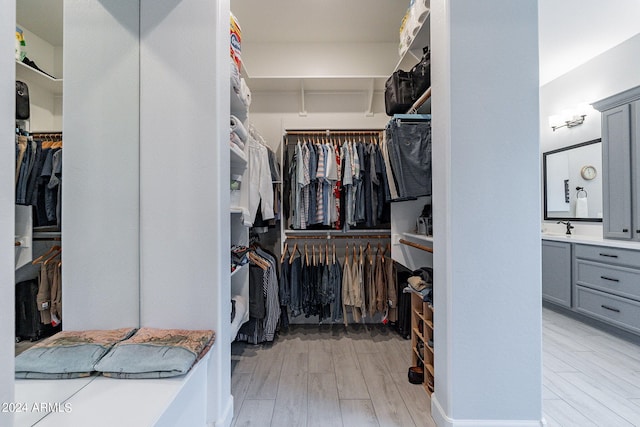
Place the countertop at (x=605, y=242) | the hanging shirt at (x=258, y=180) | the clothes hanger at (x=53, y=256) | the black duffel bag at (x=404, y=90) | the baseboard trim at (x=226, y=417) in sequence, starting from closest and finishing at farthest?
1. the clothes hanger at (x=53, y=256)
2. the baseboard trim at (x=226, y=417)
3. the black duffel bag at (x=404, y=90)
4. the hanging shirt at (x=258, y=180)
5. the countertop at (x=605, y=242)

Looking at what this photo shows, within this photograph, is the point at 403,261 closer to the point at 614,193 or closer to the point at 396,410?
the point at 396,410

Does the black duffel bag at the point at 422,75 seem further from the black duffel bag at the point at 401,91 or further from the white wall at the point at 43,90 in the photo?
the white wall at the point at 43,90

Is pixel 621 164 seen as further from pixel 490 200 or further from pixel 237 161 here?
pixel 237 161

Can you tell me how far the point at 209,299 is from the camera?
137cm

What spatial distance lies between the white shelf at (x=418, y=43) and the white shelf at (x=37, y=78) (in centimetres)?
193

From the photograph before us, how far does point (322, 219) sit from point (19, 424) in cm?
214

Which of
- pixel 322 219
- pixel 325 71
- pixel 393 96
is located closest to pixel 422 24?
pixel 393 96

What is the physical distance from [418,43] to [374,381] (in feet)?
8.02

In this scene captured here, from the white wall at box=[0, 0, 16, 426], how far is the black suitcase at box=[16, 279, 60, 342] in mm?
142

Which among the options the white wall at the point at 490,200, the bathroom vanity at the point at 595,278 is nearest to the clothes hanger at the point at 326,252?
the white wall at the point at 490,200

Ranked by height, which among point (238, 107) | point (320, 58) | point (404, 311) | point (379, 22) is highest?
point (379, 22)

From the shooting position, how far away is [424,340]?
1.81 metres

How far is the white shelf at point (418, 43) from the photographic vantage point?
1.90 m

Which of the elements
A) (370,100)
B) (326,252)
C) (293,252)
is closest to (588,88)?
(370,100)
